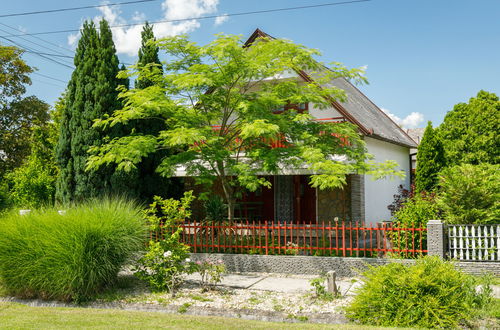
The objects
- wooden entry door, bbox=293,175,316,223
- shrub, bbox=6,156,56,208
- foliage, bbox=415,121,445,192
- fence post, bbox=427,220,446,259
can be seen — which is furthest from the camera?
shrub, bbox=6,156,56,208

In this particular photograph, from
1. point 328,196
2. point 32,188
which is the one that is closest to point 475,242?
point 328,196

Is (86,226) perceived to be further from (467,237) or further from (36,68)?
(36,68)

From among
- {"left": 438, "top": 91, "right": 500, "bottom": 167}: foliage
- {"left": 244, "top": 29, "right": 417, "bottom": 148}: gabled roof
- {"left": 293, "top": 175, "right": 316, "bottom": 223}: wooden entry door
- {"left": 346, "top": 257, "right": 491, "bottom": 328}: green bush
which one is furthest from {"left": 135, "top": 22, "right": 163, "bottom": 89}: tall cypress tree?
{"left": 438, "top": 91, "right": 500, "bottom": 167}: foliage

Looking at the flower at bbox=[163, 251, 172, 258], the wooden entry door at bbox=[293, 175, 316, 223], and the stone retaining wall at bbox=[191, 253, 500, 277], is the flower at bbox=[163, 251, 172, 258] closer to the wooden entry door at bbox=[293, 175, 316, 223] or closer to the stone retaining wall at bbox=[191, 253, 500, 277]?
the stone retaining wall at bbox=[191, 253, 500, 277]

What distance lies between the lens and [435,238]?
31.6 feet

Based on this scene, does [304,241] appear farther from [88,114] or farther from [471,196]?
[88,114]

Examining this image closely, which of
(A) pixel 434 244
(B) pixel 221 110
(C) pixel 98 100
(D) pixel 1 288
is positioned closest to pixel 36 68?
(C) pixel 98 100

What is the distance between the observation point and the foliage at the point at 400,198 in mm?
17828

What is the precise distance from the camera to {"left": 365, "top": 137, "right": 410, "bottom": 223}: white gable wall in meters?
16.4

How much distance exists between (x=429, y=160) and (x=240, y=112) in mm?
9365

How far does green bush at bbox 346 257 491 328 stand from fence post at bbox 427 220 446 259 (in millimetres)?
2872

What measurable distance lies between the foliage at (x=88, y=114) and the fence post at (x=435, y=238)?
790 cm

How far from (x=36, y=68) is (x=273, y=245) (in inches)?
962

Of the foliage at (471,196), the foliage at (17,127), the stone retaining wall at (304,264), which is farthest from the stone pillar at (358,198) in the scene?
the foliage at (17,127)
